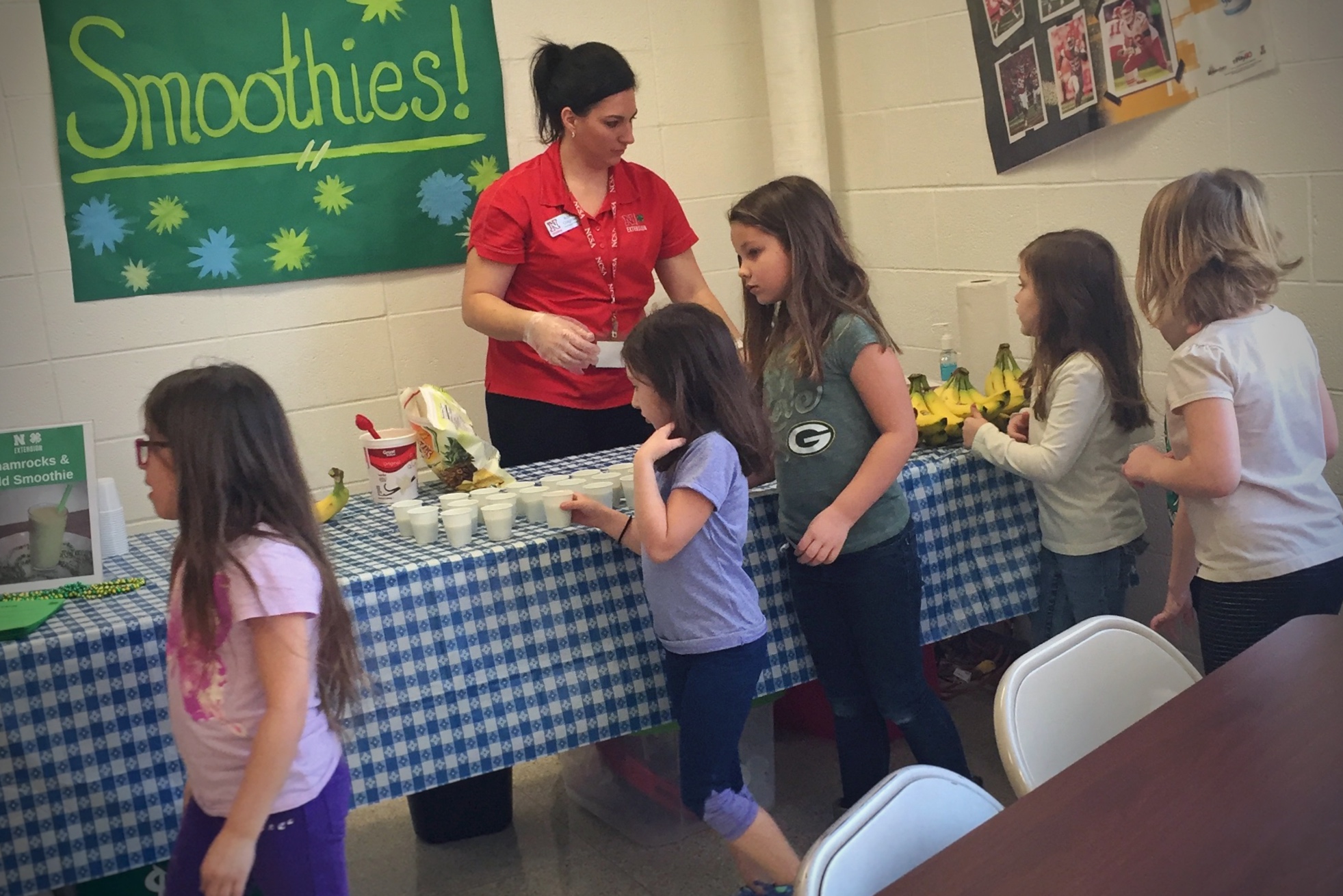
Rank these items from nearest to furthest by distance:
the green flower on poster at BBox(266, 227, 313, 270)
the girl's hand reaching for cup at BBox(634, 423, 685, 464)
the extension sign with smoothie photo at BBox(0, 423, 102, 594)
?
the girl's hand reaching for cup at BBox(634, 423, 685, 464) → the extension sign with smoothie photo at BBox(0, 423, 102, 594) → the green flower on poster at BBox(266, 227, 313, 270)

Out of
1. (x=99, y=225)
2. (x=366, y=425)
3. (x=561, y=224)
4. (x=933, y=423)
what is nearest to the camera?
(x=366, y=425)

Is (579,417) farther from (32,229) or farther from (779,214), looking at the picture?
(32,229)

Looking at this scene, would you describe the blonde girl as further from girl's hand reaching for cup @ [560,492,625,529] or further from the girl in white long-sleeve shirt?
girl's hand reaching for cup @ [560,492,625,529]

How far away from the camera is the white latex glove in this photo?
2.61 metres

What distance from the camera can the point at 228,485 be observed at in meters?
1.67

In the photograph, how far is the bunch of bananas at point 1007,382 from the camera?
2791 mm

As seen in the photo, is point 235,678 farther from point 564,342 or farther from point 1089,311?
point 1089,311

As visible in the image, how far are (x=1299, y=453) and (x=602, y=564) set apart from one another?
3.98ft

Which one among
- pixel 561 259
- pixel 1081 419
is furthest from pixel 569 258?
pixel 1081 419

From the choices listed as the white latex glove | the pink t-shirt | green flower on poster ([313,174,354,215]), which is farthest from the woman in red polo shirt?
the pink t-shirt

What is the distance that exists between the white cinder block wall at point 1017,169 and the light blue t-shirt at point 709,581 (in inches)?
54.5

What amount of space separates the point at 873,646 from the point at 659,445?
2.07 ft

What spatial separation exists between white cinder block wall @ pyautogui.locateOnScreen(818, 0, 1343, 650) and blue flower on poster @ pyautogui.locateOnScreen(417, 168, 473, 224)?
1.14m

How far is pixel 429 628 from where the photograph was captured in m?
2.20
